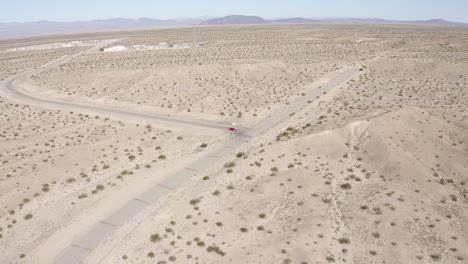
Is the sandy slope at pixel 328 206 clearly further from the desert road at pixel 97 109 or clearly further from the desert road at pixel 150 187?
the desert road at pixel 97 109

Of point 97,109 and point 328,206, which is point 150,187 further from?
point 97,109

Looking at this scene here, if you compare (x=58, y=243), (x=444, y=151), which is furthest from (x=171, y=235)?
(x=444, y=151)

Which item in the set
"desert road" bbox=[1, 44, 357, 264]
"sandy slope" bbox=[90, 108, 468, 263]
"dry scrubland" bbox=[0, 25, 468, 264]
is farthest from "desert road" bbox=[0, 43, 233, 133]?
"sandy slope" bbox=[90, 108, 468, 263]

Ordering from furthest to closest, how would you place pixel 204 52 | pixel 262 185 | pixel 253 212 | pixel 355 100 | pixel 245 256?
pixel 204 52, pixel 355 100, pixel 262 185, pixel 253 212, pixel 245 256

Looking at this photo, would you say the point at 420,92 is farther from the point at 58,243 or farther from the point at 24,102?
the point at 24,102

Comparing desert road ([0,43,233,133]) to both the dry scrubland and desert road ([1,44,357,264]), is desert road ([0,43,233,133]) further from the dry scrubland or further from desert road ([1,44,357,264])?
the dry scrubland

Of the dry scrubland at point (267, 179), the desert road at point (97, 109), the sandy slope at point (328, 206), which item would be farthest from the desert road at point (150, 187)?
the sandy slope at point (328, 206)
